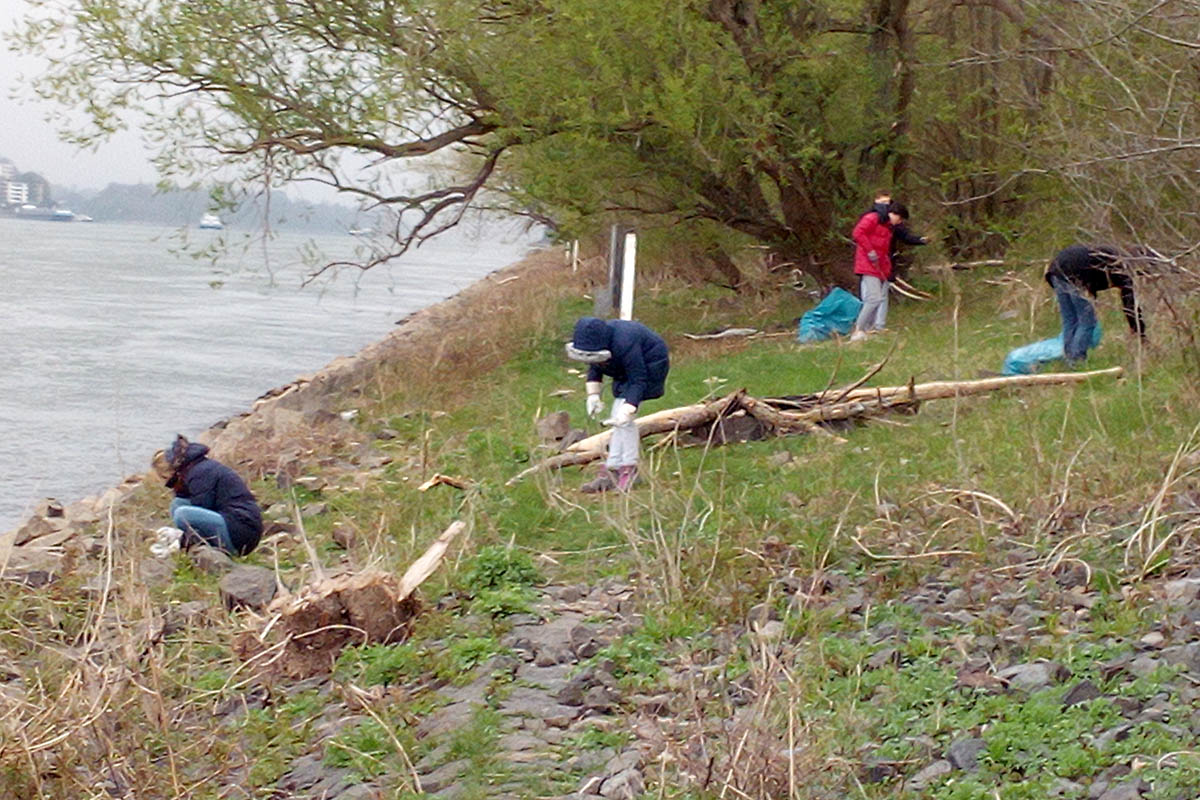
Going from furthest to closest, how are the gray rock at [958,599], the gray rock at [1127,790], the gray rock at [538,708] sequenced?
the gray rock at [958,599]
the gray rock at [538,708]
the gray rock at [1127,790]

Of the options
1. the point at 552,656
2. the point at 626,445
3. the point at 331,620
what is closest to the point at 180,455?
the point at 626,445

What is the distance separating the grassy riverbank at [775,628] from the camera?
562 cm

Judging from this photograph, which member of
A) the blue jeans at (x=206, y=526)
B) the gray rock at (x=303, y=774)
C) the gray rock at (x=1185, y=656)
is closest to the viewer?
the gray rock at (x=1185, y=656)

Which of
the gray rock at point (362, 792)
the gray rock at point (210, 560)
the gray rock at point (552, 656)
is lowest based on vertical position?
the gray rock at point (210, 560)

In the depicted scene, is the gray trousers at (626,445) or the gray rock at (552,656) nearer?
the gray rock at (552,656)

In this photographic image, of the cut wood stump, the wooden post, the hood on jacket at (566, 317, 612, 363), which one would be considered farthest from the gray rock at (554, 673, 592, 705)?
the wooden post

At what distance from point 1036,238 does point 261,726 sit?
14.9 metres

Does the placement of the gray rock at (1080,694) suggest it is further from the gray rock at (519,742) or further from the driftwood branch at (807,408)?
the driftwood branch at (807,408)

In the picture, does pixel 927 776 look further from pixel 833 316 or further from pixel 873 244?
pixel 833 316

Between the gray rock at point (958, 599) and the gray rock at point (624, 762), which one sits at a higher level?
the gray rock at point (958, 599)

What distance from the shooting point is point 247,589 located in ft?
30.5

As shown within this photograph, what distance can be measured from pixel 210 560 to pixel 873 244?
382 inches

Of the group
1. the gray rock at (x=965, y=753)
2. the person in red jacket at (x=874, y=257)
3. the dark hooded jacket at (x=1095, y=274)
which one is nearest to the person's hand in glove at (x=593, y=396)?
the dark hooded jacket at (x=1095, y=274)

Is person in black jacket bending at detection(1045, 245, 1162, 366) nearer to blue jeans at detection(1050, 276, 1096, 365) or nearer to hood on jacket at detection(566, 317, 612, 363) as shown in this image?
blue jeans at detection(1050, 276, 1096, 365)
